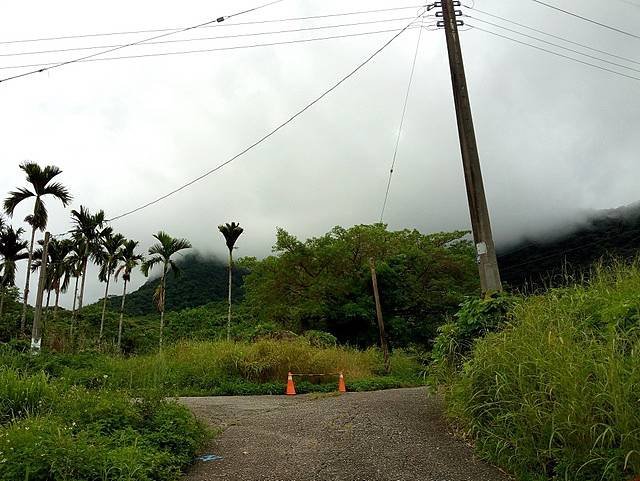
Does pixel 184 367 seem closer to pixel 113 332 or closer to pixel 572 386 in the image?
pixel 572 386

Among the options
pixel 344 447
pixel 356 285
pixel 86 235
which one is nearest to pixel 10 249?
pixel 86 235

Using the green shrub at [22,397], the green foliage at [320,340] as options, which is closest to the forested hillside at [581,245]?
the green foliage at [320,340]

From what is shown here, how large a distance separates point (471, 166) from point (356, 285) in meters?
19.5

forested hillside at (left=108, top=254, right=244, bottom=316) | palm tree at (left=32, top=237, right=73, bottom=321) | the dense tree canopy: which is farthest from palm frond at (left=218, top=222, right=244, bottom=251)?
forested hillside at (left=108, top=254, right=244, bottom=316)

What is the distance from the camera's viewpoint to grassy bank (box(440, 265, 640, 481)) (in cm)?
402

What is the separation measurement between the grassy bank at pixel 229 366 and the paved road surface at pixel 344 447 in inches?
245

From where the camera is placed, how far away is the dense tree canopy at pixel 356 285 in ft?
91.0

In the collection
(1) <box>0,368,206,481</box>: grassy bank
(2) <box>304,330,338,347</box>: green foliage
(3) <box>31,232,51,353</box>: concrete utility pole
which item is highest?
(3) <box>31,232,51,353</box>: concrete utility pole

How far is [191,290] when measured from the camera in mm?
57906

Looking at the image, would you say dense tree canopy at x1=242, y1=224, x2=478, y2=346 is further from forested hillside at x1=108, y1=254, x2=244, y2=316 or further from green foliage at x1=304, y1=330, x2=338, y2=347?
forested hillside at x1=108, y1=254, x2=244, y2=316

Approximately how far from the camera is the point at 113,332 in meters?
42.3

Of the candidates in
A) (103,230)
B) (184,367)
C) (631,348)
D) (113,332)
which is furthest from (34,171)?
(113,332)

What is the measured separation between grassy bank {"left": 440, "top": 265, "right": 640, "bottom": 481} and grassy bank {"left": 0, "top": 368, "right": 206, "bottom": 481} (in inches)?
129

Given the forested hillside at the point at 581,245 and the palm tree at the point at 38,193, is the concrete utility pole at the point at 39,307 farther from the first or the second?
the forested hillside at the point at 581,245
